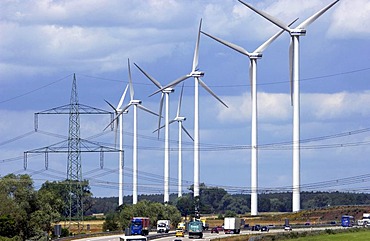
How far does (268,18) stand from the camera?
185875 millimetres

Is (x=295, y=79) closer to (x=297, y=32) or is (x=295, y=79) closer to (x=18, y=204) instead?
(x=297, y=32)

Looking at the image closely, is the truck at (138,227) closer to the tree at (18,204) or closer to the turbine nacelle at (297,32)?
the tree at (18,204)

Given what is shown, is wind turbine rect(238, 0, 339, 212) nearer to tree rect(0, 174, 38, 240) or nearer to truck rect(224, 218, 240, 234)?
truck rect(224, 218, 240, 234)

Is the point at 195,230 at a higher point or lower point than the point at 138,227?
lower

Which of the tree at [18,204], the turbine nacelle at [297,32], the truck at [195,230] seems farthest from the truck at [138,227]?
the turbine nacelle at [297,32]

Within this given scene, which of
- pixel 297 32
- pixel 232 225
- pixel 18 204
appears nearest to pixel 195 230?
pixel 232 225

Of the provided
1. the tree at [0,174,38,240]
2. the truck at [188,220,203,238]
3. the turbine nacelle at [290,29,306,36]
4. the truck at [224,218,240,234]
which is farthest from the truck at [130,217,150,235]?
the turbine nacelle at [290,29,306,36]

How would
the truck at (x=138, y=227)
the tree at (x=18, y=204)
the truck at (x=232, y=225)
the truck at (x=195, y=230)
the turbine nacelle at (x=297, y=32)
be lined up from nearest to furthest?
the tree at (x=18, y=204) → the truck at (x=195, y=230) → the truck at (x=138, y=227) → the truck at (x=232, y=225) → the turbine nacelle at (x=297, y=32)

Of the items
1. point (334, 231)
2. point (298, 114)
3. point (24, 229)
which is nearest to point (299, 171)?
point (298, 114)

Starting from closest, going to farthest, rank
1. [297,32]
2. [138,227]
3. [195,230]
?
[195,230]
[138,227]
[297,32]

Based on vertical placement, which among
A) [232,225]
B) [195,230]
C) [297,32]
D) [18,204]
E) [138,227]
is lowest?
[195,230]

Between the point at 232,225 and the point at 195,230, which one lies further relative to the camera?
the point at 232,225

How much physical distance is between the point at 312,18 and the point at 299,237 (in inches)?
2462

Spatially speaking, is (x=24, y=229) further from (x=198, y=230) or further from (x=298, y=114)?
(x=298, y=114)
